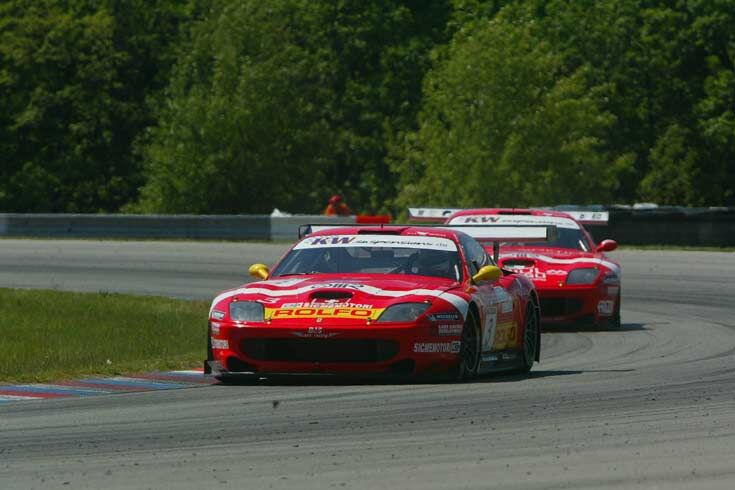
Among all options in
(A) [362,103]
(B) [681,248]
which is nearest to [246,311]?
(B) [681,248]

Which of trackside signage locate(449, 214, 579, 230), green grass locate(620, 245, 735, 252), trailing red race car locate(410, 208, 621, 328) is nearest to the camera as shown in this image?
trailing red race car locate(410, 208, 621, 328)

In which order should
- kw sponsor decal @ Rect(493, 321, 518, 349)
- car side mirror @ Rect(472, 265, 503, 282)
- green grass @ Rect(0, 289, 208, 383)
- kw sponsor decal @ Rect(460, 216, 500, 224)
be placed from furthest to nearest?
kw sponsor decal @ Rect(460, 216, 500, 224)
green grass @ Rect(0, 289, 208, 383)
kw sponsor decal @ Rect(493, 321, 518, 349)
car side mirror @ Rect(472, 265, 503, 282)

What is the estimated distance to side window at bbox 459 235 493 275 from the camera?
12816mm

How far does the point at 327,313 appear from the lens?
11453 mm

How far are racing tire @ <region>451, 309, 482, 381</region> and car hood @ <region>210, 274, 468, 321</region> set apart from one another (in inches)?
6.2

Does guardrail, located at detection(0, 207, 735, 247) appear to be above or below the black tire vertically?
below

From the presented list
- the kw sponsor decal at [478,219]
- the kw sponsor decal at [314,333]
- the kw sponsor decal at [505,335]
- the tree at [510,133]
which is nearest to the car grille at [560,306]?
the kw sponsor decal at [478,219]

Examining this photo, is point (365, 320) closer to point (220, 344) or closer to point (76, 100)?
point (220, 344)

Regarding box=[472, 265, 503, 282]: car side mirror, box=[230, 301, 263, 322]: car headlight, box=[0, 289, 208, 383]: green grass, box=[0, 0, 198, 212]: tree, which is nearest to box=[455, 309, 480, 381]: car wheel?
box=[472, 265, 503, 282]: car side mirror

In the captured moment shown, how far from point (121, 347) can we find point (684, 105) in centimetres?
4778

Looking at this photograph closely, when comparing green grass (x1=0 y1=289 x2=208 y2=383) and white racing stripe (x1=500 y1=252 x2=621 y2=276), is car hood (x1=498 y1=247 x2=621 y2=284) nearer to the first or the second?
white racing stripe (x1=500 y1=252 x2=621 y2=276)

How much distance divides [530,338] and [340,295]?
2.29 m

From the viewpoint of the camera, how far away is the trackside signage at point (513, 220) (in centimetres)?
1917

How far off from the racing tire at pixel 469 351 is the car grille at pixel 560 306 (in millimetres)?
6028
